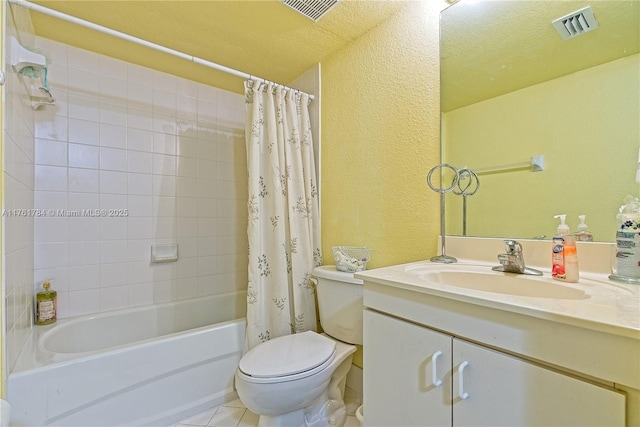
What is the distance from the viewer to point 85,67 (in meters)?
1.71

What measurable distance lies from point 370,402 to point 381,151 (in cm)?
111

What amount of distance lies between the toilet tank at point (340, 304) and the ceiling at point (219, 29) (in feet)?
4.27

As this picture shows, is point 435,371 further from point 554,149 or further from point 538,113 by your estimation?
point 538,113

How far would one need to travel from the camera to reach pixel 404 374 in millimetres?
832

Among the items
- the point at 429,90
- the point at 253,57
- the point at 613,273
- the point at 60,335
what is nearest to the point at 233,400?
the point at 60,335

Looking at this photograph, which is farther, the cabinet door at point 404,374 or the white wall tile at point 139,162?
the white wall tile at point 139,162

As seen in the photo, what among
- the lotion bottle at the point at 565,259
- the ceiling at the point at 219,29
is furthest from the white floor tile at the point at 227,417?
the ceiling at the point at 219,29

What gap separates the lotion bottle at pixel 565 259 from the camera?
0.81m

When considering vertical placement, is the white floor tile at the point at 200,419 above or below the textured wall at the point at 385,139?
below

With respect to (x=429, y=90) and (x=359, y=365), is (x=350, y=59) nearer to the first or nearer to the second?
(x=429, y=90)

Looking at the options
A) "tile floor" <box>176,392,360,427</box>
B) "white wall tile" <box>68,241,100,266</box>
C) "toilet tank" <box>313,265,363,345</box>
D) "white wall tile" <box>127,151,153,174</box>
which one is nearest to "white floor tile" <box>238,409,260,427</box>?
"tile floor" <box>176,392,360,427</box>

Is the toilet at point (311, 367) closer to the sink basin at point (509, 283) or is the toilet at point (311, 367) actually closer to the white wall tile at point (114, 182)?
the sink basin at point (509, 283)

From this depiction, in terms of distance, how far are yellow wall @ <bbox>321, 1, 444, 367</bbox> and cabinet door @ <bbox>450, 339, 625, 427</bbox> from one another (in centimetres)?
66

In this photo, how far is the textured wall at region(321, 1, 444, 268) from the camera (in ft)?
4.32
